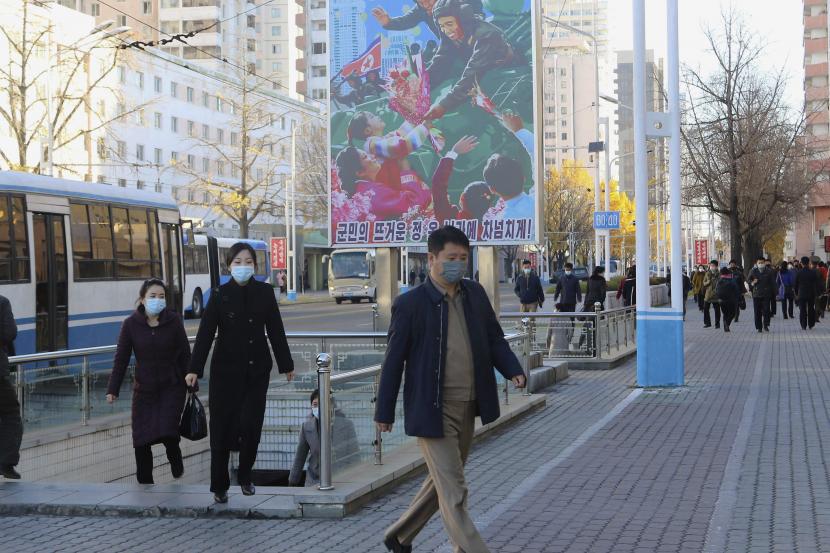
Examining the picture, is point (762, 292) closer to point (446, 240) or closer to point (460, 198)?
point (460, 198)

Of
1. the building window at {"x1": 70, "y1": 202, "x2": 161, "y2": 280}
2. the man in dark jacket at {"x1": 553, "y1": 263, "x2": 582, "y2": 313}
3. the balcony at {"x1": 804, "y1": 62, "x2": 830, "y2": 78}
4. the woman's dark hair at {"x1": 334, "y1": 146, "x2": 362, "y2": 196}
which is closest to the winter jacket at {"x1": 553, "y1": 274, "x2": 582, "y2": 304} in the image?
the man in dark jacket at {"x1": 553, "y1": 263, "x2": 582, "y2": 313}

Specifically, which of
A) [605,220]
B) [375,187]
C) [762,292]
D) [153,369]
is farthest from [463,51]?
[605,220]

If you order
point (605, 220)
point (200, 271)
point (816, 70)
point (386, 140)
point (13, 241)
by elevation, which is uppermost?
point (816, 70)

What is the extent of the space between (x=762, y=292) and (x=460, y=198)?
16.4 metres

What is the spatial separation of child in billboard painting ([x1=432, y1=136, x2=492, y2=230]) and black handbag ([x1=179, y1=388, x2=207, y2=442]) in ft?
31.5

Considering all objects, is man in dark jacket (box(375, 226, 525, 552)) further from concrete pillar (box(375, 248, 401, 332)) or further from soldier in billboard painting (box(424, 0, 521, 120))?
concrete pillar (box(375, 248, 401, 332))

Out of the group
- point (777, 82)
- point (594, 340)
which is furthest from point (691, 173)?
point (594, 340)

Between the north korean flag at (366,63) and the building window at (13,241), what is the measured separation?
5092 millimetres

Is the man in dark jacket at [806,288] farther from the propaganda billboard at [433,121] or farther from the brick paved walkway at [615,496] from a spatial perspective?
the brick paved walkway at [615,496]

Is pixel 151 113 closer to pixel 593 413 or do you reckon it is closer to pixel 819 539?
pixel 593 413

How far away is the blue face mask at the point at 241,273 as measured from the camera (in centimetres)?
888

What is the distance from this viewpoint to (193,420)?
966cm

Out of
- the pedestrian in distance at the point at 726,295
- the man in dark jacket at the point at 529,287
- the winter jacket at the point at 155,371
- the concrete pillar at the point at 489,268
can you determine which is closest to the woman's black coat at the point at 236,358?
the winter jacket at the point at 155,371

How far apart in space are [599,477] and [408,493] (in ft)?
5.30
